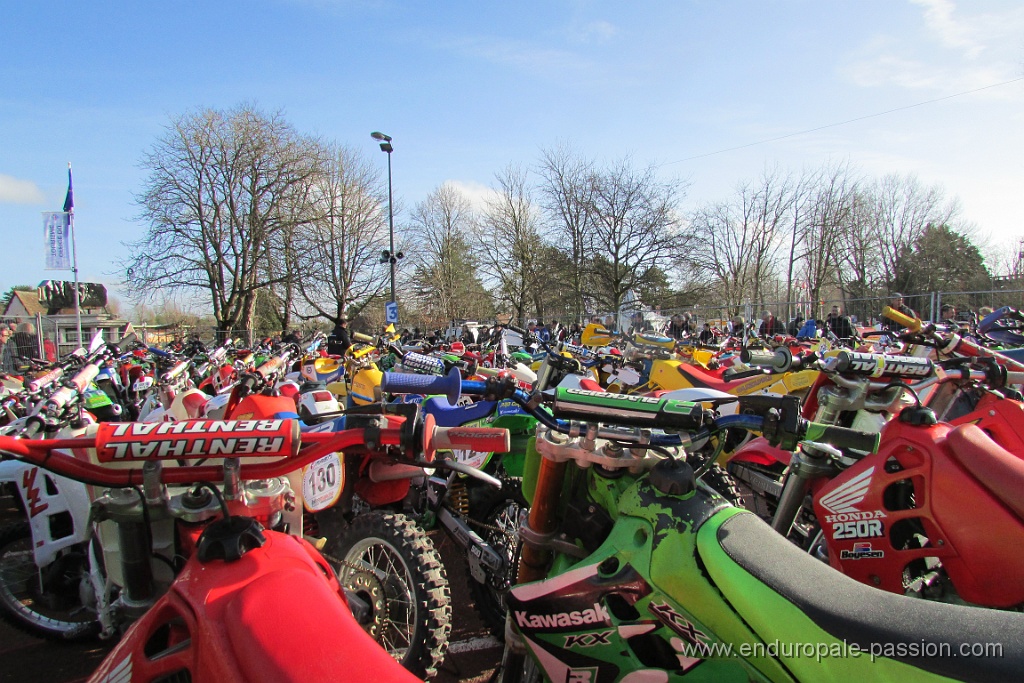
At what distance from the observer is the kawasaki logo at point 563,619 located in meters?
1.45

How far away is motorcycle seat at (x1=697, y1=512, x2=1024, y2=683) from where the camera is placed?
93cm

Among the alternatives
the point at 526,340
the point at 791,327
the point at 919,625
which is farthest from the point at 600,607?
the point at 791,327

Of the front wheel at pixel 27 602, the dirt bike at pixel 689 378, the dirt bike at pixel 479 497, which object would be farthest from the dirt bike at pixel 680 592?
the dirt bike at pixel 689 378

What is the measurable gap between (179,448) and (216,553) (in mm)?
586

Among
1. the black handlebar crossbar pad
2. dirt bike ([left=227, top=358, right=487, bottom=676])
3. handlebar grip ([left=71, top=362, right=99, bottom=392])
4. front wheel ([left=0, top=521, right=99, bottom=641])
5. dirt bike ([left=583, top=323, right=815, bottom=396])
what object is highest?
the black handlebar crossbar pad

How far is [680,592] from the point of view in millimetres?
1307

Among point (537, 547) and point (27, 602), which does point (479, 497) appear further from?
point (27, 602)

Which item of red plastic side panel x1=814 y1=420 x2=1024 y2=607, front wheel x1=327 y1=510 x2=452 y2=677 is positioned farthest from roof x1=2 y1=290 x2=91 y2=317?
red plastic side panel x1=814 y1=420 x2=1024 y2=607

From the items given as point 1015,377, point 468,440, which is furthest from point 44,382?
point 1015,377

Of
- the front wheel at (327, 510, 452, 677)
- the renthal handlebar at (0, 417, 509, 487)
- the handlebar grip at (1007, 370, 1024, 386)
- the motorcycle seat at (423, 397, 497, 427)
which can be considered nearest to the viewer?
the renthal handlebar at (0, 417, 509, 487)

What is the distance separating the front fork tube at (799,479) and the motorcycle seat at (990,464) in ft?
1.46

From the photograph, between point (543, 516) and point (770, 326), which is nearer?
point (543, 516)

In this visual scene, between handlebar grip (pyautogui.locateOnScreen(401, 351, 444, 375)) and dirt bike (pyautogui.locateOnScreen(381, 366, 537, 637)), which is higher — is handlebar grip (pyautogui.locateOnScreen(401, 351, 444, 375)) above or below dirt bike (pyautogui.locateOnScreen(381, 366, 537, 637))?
above

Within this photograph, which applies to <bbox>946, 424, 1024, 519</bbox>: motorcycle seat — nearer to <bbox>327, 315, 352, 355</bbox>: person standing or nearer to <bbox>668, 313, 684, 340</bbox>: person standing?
<bbox>327, 315, 352, 355</bbox>: person standing
